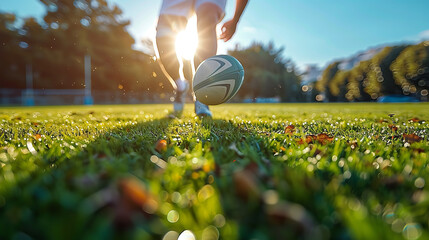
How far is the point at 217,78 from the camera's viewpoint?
9.85 ft

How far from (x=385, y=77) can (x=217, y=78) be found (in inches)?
1824

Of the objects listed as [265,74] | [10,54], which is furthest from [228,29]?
[265,74]

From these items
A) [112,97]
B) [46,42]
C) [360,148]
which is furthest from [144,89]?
[360,148]

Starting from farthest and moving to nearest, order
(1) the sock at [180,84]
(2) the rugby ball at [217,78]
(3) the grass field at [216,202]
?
(1) the sock at [180,84]
(2) the rugby ball at [217,78]
(3) the grass field at [216,202]

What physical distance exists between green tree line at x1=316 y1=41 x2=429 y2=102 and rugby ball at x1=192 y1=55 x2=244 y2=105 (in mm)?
38707

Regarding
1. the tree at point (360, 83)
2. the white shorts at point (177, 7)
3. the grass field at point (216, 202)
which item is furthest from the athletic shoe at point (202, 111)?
the tree at point (360, 83)

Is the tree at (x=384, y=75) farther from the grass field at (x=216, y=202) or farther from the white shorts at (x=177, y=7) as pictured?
the grass field at (x=216, y=202)

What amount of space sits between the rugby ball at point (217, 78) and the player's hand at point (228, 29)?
2.89 feet

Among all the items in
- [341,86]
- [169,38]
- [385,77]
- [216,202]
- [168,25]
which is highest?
[385,77]

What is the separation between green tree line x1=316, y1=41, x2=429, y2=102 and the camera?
33531 millimetres

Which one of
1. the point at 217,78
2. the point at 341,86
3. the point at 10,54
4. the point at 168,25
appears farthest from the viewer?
the point at 341,86

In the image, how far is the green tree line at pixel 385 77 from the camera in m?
33.5

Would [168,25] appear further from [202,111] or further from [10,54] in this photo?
[10,54]

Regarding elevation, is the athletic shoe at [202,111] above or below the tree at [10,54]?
below
